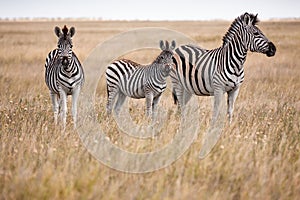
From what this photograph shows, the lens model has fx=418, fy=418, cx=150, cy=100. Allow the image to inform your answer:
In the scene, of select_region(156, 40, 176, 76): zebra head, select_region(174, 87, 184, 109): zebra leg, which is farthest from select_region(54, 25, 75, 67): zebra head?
select_region(174, 87, 184, 109): zebra leg

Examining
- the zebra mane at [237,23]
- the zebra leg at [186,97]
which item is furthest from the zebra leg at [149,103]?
the zebra mane at [237,23]

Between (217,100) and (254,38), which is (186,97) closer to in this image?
(217,100)

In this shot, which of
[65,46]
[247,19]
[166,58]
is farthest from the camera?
[166,58]

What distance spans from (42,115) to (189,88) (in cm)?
300

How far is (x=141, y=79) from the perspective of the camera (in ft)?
27.8

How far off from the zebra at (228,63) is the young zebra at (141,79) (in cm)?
70

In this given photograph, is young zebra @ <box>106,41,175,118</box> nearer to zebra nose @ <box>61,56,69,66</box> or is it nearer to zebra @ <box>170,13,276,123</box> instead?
zebra @ <box>170,13,276,123</box>

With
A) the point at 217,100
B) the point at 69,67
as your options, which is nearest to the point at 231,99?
the point at 217,100

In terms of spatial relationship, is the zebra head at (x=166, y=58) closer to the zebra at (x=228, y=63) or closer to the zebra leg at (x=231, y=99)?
the zebra at (x=228, y=63)

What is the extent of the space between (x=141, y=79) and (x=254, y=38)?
2.36 m

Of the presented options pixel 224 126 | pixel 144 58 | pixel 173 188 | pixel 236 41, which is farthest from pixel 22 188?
pixel 144 58

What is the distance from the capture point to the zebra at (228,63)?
7637mm

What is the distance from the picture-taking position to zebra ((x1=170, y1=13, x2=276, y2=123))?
7.64 m

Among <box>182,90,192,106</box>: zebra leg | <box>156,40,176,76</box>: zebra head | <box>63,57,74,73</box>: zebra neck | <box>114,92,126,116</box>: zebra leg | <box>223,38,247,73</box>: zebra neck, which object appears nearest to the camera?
<box>63,57,74,73</box>: zebra neck
